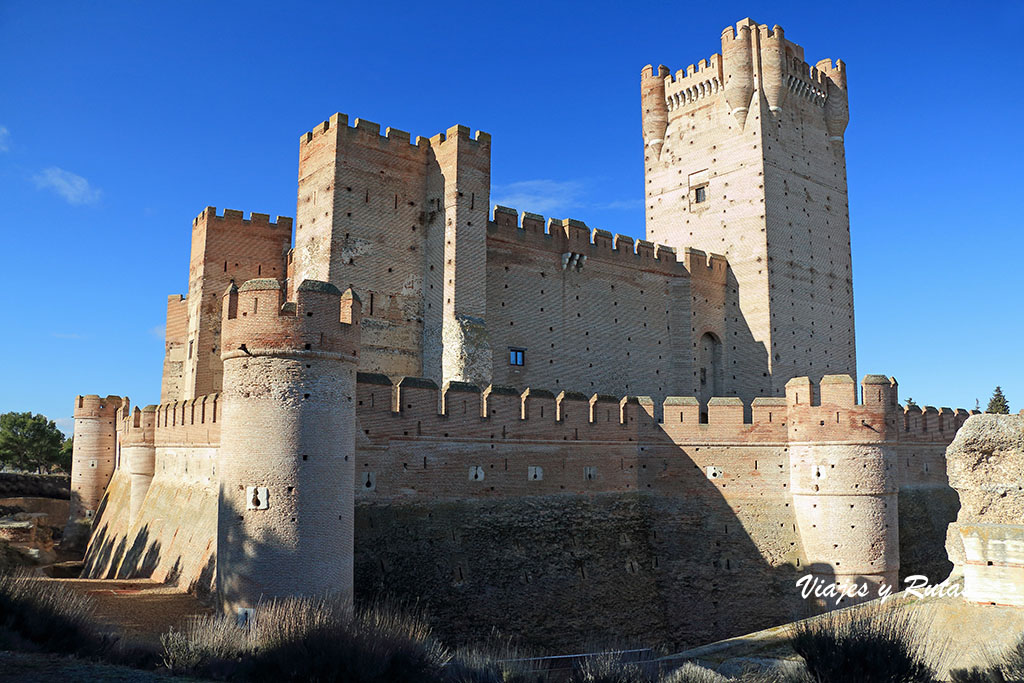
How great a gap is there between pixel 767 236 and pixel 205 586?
2187cm

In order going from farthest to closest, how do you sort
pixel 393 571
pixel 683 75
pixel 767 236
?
1. pixel 683 75
2. pixel 767 236
3. pixel 393 571

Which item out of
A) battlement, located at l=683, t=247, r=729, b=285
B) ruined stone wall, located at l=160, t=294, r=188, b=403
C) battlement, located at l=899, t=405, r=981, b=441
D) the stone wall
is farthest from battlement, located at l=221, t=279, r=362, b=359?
battlement, located at l=683, t=247, r=729, b=285

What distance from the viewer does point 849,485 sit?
19.1 meters

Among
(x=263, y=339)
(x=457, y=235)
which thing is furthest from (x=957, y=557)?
(x=457, y=235)

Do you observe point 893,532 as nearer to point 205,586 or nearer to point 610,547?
point 610,547

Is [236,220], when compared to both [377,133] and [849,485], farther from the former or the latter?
[849,485]

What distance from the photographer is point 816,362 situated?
29.2 m

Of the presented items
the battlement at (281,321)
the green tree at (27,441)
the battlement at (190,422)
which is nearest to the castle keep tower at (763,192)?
the battlement at (190,422)

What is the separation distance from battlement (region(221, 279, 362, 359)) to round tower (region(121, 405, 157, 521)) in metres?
12.5

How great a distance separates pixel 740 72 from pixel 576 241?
10.3 metres

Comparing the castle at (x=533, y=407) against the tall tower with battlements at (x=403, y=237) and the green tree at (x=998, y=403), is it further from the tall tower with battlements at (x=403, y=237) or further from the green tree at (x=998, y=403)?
the green tree at (x=998, y=403)

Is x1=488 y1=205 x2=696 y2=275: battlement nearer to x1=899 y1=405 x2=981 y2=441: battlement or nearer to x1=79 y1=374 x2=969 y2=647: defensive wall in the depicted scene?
x1=79 y1=374 x2=969 y2=647: defensive wall

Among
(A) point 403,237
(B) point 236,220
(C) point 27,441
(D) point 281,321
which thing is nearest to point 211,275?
(B) point 236,220

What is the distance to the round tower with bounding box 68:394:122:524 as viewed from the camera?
2719cm
